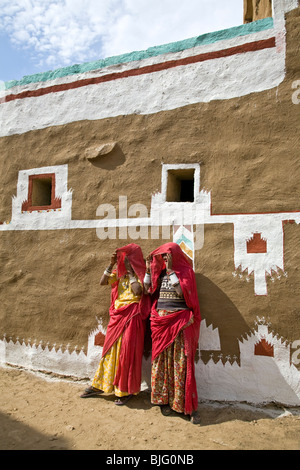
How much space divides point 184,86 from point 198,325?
248 centimetres

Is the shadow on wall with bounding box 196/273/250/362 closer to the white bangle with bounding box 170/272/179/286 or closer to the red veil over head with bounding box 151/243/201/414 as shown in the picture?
the red veil over head with bounding box 151/243/201/414

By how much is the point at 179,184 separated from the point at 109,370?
6.99 feet

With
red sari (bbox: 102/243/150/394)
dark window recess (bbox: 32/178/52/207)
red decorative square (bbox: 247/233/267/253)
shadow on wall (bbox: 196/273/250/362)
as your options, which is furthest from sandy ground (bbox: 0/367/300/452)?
dark window recess (bbox: 32/178/52/207)

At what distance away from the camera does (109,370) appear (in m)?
3.54

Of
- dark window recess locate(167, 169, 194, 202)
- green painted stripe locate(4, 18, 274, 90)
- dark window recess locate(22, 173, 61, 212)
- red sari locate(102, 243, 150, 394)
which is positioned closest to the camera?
red sari locate(102, 243, 150, 394)

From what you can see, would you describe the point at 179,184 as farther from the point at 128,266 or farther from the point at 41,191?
the point at 41,191


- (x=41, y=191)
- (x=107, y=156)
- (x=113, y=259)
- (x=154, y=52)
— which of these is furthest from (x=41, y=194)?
(x=154, y=52)

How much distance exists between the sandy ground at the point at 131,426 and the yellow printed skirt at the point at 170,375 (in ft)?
0.48

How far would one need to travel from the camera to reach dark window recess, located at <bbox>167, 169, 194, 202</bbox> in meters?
3.94

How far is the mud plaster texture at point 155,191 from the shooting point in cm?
346

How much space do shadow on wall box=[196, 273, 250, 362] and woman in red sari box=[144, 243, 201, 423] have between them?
21 centimetres

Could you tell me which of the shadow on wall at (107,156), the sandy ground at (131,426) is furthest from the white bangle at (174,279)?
the shadow on wall at (107,156)

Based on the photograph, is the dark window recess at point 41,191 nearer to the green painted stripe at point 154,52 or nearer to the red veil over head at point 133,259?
the green painted stripe at point 154,52

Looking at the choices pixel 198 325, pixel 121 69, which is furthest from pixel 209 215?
pixel 121 69
